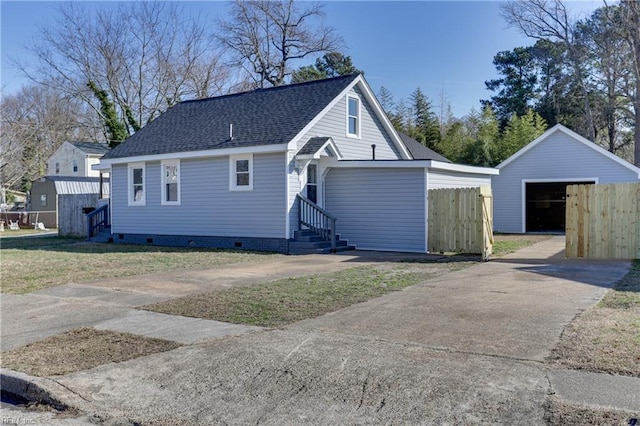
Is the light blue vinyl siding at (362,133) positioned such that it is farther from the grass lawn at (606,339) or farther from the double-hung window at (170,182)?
the grass lawn at (606,339)

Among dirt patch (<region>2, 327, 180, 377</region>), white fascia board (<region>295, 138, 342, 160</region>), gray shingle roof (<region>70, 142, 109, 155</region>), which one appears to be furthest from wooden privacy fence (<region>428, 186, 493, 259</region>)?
gray shingle roof (<region>70, 142, 109, 155</region>)

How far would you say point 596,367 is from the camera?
475 centimetres

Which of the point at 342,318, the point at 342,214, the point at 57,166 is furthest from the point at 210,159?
the point at 57,166

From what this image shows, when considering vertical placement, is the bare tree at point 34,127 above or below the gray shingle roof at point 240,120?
above

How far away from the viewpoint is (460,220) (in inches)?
570

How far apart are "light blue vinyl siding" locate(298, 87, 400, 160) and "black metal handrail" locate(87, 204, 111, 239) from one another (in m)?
10.2

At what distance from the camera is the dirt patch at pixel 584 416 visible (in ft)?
12.2

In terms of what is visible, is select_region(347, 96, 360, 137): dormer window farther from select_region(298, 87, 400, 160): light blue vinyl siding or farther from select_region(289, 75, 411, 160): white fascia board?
select_region(289, 75, 411, 160): white fascia board

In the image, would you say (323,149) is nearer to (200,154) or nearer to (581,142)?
(200,154)

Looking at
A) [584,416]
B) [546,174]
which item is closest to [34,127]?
[546,174]

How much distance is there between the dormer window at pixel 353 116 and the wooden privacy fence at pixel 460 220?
5.19 meters

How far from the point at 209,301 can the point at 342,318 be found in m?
2.36

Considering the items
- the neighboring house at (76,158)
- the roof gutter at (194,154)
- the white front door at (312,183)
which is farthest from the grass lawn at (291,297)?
the neighboring house at (76,158)

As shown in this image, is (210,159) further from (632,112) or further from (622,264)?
(632,112)
